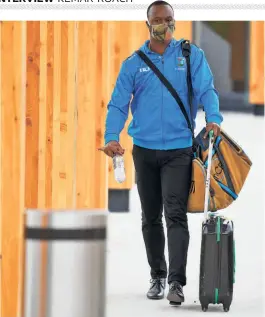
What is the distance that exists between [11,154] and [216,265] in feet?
4.68

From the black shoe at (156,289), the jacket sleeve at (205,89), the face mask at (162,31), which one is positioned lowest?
the black shoe at (156,289)

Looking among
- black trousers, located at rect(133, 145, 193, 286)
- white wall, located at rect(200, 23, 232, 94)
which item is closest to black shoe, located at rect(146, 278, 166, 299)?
black trousers, located at rect(133, 145, 193, 286)

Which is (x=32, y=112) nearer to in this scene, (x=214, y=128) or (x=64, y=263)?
(x=214, y=128)

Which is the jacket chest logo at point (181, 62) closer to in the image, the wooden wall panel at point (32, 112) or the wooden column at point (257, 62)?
the wooden wall panel at point (32, 112)

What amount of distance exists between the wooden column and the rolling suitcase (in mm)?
12241

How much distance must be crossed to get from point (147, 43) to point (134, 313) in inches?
62.7

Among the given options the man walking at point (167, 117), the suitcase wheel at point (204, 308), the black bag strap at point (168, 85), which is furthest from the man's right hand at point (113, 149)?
the suitcase wheel at point (204, 308)

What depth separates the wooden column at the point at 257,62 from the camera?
19.0m

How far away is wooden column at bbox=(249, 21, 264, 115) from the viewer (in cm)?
1903

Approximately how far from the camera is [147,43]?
7113 mm

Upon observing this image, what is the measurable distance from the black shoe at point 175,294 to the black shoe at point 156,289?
256mm

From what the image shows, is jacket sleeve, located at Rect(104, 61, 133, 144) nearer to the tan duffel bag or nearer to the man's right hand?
the man's right hand

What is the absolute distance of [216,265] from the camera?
6.82 m

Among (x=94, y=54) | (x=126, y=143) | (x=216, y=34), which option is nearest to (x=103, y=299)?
(x=94, y=54)
